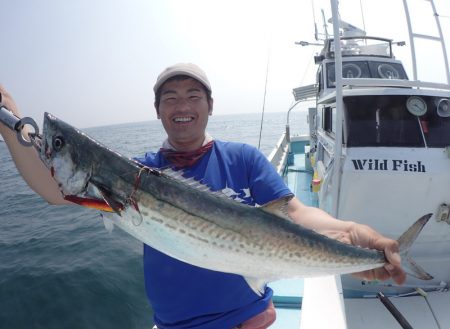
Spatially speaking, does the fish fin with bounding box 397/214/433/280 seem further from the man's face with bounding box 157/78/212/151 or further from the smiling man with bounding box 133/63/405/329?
the man's face with bounding box 157/78/212/151

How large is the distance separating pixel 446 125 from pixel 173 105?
4113 mm

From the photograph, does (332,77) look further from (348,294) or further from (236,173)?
(236,173)

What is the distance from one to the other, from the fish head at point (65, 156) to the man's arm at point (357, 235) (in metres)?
1.42

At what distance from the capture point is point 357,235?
221 cm

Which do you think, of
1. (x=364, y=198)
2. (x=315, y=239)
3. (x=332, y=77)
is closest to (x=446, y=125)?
(x=364, y=198)

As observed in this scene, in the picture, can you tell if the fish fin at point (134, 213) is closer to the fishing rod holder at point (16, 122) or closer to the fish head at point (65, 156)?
the fish head at point (65, 156)

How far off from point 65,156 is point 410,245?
7.82 feet

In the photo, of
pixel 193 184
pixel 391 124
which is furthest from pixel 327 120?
pixel 193 184

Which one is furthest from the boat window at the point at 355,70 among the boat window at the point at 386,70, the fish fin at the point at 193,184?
the fish fin at the point at 193,184

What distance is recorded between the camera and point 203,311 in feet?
6.48

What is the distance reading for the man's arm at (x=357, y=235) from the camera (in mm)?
2139

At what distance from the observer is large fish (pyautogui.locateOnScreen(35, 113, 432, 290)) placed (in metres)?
1.85

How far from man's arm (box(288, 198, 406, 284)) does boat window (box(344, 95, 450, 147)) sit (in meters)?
2.49

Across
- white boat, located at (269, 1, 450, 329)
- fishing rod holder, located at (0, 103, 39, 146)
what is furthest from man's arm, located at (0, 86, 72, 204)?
white boat, located at (269, 1, 450, 329)
